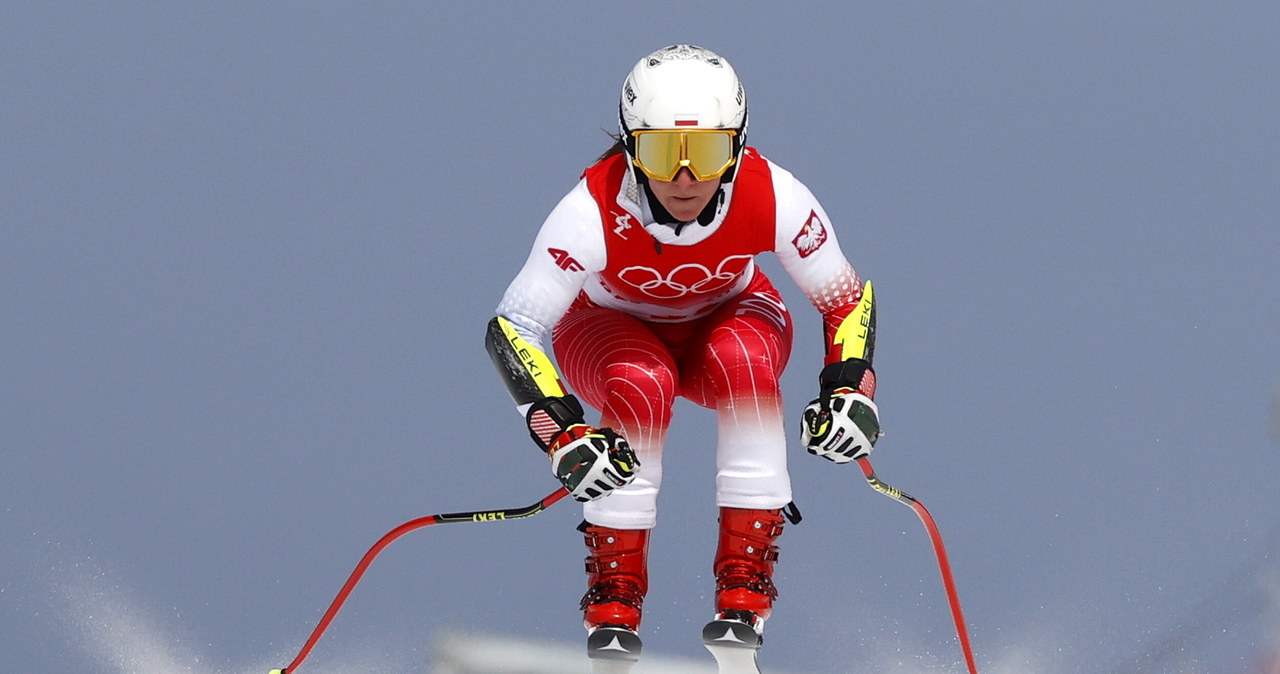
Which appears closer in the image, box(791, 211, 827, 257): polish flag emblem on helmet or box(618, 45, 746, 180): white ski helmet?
box(618, 45, 746, 180): white ski helmet

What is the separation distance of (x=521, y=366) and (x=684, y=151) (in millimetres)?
603

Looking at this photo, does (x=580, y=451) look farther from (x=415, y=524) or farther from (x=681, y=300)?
(x=415, y=524)

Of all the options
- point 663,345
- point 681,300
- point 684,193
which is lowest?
point 663,345

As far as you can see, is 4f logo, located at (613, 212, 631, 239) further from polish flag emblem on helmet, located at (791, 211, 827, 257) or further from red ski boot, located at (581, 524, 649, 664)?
red ski boot, located at (581, 524, 649, 664)

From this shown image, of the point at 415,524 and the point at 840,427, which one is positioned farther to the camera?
the point at 415,524

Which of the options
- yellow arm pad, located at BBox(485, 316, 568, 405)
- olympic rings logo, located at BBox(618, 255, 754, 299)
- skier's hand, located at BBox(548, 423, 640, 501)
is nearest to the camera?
skier's hand, located at BBox(548, 423, 640, 501)

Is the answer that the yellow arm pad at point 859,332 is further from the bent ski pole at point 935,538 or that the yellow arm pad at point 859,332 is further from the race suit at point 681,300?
the bent ski pole at point 935,538

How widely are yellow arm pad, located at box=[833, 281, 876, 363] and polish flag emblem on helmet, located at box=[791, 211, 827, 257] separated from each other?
0.58 ft

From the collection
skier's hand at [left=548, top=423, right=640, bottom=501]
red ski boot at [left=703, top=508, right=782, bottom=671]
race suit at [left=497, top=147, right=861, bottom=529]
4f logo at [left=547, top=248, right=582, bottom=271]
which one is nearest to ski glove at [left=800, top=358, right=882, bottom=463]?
race suit at [left=497, top=147, right=861, bottom=529]

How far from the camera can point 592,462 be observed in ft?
17.6

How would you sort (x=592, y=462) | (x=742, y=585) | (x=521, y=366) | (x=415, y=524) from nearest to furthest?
(x=592, y=462) → (x=521, y=366) → (x=742, y=585) → (x=415, y=524)

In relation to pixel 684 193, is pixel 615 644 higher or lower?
lower

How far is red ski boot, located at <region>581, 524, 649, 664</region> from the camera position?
5586 millimetres

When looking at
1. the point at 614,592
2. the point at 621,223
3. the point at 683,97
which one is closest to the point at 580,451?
the point at 614,592
